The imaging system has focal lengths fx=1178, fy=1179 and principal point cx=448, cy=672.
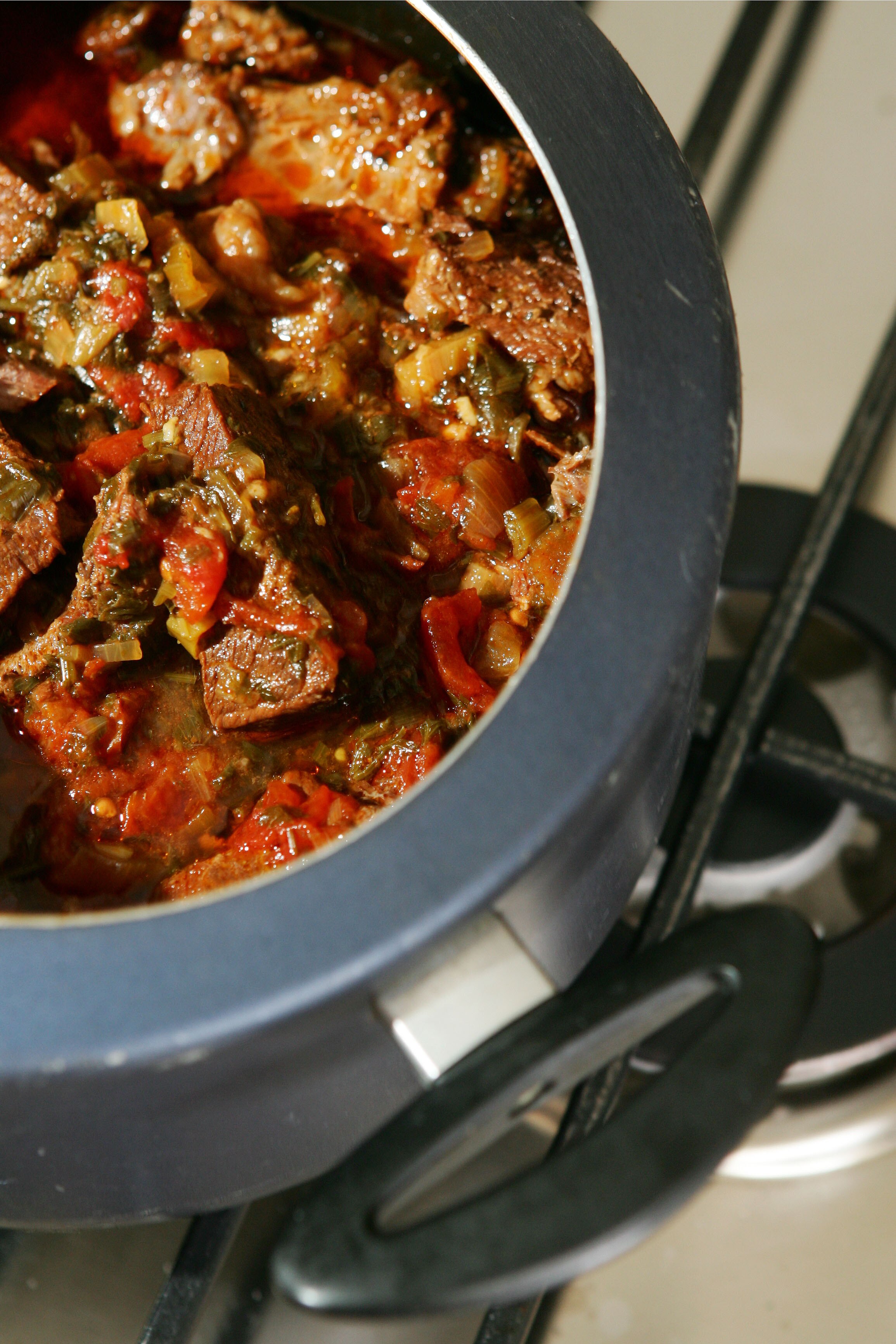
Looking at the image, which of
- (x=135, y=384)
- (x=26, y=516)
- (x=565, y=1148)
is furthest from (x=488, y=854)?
(x=135, y=384)

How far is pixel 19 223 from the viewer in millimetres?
1247

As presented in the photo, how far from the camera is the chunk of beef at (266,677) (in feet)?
3.34

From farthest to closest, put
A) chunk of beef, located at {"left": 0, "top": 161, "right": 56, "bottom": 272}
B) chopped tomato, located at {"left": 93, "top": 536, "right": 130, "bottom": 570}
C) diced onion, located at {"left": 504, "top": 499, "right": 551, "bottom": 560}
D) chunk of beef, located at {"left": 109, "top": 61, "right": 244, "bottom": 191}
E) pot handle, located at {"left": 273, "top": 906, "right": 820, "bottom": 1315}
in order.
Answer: chunk of beef, located at {"left": 109, "top": 61, "right": 244, "bottom": 191} → chunk of beef, located at {"left": 0, "top": 161, "right": 56, "bottom": 272} → diced onion, located at {"left": 504, "top": 499, "right": 551, "bottom": 560} → chopped tomato, located at {"left": 93, "top": 536, "right": 130, "bottom": 570} → pot handle, located at {"left": 273, "top": 906, "right": 820, "bottom": 1315}

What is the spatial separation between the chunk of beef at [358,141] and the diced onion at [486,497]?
14.0 inches

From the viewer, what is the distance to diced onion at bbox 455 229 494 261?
4.09ft

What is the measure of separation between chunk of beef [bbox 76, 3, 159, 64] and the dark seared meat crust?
1.76 feet

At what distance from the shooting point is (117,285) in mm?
1192

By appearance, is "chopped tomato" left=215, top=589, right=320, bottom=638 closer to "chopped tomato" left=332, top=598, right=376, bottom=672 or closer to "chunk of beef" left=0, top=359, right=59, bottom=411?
"chopped tomato" left=332, top=598, right=376, bottom=672

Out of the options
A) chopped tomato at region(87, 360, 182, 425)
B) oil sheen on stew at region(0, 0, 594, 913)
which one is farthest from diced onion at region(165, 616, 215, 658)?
chopped tomato at region(87, 360, 182, 425)

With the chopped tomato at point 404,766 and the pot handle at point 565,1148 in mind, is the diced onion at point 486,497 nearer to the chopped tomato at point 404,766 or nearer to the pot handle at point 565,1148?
the chopped tomato at point 404,766

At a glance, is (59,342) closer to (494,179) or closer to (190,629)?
(190,629)

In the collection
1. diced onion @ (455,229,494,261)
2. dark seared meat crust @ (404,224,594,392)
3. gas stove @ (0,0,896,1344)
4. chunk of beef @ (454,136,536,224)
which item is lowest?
gas stove @ (0,0,896,1344)

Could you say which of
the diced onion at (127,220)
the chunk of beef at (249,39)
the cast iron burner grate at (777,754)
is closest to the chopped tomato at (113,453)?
the diced onion at (127,220)

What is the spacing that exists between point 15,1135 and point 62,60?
4.24 feet
